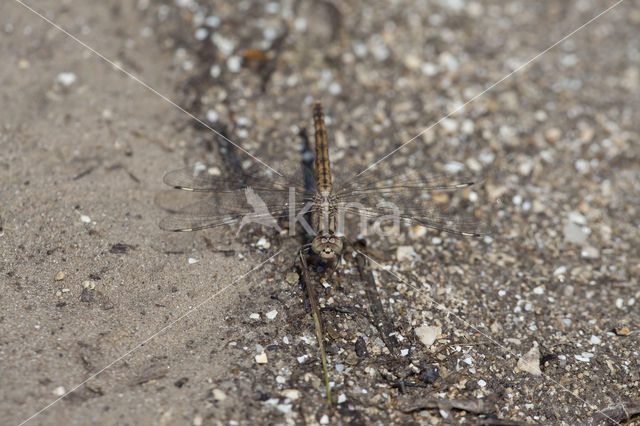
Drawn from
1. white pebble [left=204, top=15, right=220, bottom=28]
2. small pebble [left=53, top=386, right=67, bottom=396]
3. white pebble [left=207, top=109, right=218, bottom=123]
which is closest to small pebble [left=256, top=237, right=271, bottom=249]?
white pebble [left=207, top=109, right=218, bottom=123]

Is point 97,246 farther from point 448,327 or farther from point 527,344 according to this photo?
point 527,344

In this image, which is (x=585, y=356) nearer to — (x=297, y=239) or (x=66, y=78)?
(x=297, y=239)

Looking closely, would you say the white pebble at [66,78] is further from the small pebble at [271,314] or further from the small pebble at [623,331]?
the small pebble at [623,331]

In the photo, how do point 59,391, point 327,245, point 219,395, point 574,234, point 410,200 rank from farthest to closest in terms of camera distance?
1. point 574,234
2. point 410,200
3. point 327,245
4. point 219,395
5. point 59,391

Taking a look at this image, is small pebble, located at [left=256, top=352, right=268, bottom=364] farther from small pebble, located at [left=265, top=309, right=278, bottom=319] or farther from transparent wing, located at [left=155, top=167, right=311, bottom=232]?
transparent wing, located at [left=155, top=167, right=311, bottom=232]

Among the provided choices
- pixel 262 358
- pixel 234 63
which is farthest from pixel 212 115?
pixel 262 358

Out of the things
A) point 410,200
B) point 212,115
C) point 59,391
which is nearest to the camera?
point 59,391
